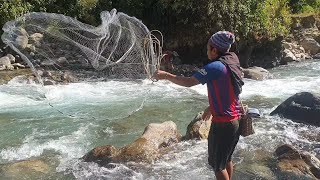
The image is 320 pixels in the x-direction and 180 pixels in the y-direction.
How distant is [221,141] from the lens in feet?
16.0

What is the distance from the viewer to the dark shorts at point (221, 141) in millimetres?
4844

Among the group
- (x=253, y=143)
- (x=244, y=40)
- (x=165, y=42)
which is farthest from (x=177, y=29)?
(x=253, y=143)

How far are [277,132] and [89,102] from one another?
18.6 ft

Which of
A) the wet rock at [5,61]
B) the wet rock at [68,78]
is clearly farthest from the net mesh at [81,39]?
the wet rock at [5,61]

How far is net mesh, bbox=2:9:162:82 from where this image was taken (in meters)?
8.18

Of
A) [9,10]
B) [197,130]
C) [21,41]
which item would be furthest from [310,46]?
[21,41]

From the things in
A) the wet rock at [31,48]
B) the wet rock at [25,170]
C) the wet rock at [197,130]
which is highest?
the wet rock at [31,48]

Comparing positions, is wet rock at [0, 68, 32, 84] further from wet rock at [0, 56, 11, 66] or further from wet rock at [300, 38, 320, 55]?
wet rock at [300, 38, 320, 55]

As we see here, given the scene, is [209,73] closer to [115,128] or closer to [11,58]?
[115,128]

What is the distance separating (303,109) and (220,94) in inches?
262

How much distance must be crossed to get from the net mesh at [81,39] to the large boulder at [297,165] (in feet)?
9.45

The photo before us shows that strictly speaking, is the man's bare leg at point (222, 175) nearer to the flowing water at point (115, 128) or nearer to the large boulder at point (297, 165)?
the flowing water at point (115, 128)

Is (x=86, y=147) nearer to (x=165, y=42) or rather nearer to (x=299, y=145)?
(x=299, y=145)

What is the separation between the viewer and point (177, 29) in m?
19.2
